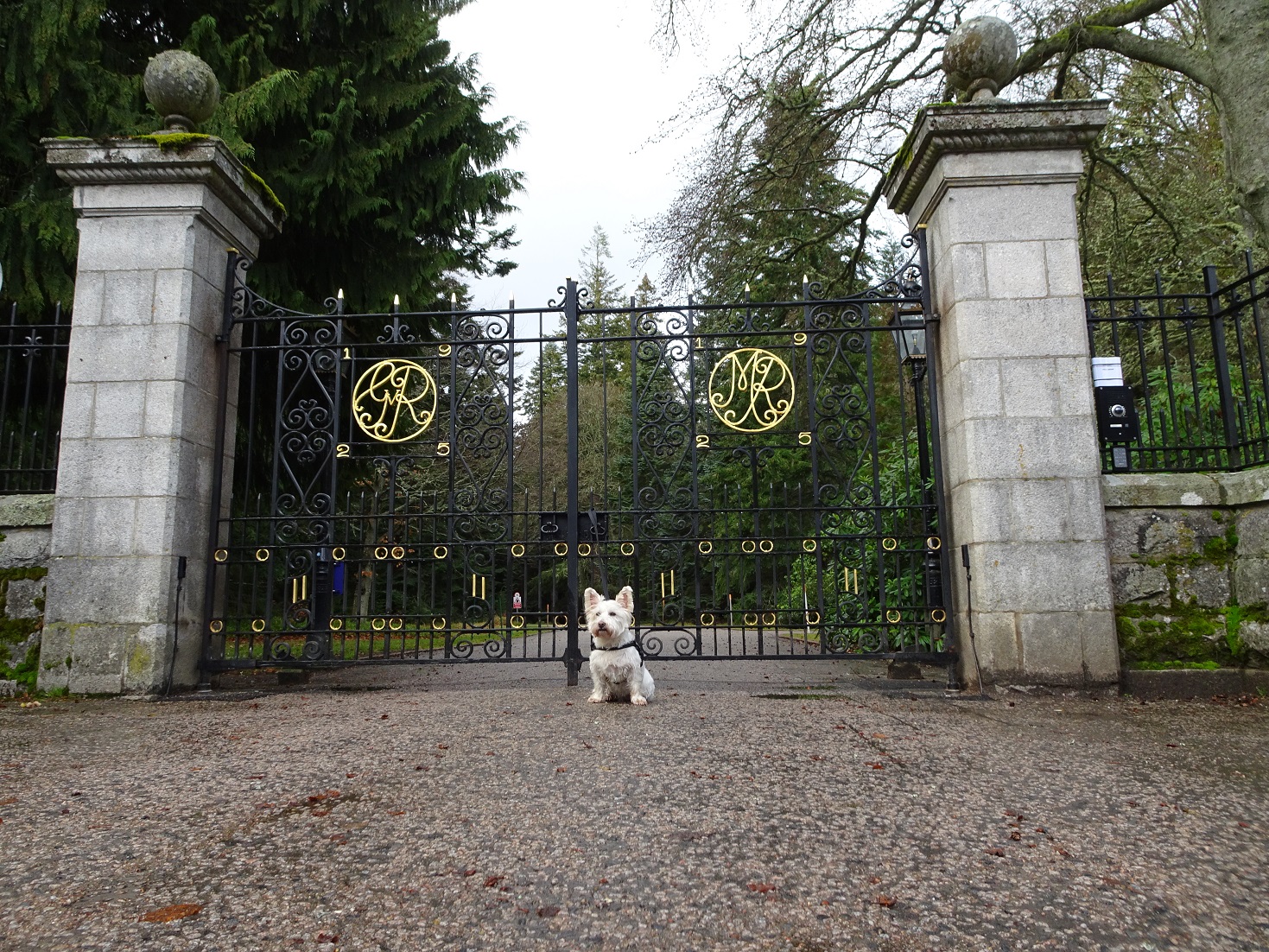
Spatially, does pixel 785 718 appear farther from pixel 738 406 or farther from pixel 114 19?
pixel 114 19

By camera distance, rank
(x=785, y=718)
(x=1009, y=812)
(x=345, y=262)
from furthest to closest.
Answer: (x=345, y=262) → (x=785, y=718) → (x=1009, y=812)

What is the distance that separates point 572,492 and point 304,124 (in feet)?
22.7

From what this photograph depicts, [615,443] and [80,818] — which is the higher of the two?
[615,443]

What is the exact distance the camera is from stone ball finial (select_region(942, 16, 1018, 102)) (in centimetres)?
590

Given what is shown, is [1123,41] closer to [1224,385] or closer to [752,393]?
[1224,385]

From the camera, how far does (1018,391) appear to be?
18.1 ft

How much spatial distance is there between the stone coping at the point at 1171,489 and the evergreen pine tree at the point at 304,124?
8.33 m

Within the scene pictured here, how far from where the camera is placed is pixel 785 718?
4.59 m

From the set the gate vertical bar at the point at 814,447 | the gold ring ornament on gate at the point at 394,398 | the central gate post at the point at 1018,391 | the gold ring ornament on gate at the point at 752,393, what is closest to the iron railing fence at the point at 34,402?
the gold ring ornament on gate at the point at 394,398

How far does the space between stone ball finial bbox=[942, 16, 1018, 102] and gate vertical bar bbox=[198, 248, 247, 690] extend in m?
5.74

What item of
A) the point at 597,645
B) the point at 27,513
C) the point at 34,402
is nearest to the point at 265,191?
the point at 27,513

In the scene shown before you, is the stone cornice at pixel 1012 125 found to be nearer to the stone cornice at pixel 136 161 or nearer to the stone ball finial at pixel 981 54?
the stone ball finial at pixel 981 54

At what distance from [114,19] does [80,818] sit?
10.3 metres

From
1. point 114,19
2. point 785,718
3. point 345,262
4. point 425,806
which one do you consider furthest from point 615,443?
point 425,806
